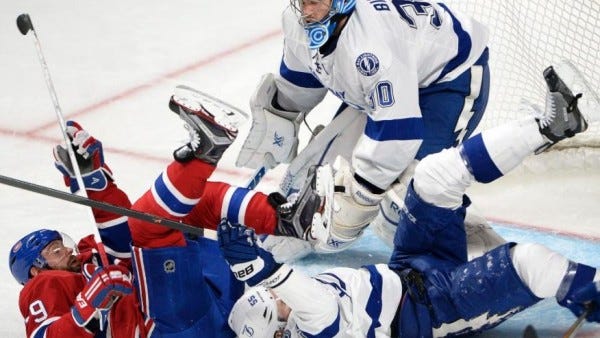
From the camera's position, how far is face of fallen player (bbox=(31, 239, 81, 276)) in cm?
341

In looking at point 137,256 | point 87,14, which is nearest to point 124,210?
point 137,256

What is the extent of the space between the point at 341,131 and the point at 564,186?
2.81 ft

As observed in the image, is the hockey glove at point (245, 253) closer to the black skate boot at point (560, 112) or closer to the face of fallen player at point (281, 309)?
the face of fallen player at point (281, 309)

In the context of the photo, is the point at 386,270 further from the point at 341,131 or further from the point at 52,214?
the point at 52,214

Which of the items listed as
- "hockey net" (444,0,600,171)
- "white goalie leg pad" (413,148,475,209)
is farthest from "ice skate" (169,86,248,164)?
"hockey net" (444,0,600,171)

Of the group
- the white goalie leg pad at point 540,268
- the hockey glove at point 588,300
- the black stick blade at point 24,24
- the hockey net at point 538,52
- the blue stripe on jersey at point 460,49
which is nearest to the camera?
the hockey glove at point 588,300

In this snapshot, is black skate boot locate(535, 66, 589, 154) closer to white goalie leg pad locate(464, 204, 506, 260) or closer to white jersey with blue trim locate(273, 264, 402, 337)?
white jersey with blue trim locate(273, 264, 402, 337)

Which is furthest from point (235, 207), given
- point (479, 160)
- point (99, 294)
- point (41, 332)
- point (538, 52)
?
point (538, 52)

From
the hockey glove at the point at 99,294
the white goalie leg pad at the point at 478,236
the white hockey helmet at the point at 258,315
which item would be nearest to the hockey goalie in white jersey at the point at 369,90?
the white goalie leg pad at the point at 478,236

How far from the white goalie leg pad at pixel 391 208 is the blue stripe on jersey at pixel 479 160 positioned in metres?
0.40

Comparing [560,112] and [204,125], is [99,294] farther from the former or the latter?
[560,112]

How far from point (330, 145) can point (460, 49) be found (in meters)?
0.48

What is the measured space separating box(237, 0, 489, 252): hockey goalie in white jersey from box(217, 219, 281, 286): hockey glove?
0.54m

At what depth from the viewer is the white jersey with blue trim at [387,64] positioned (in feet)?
11.3
